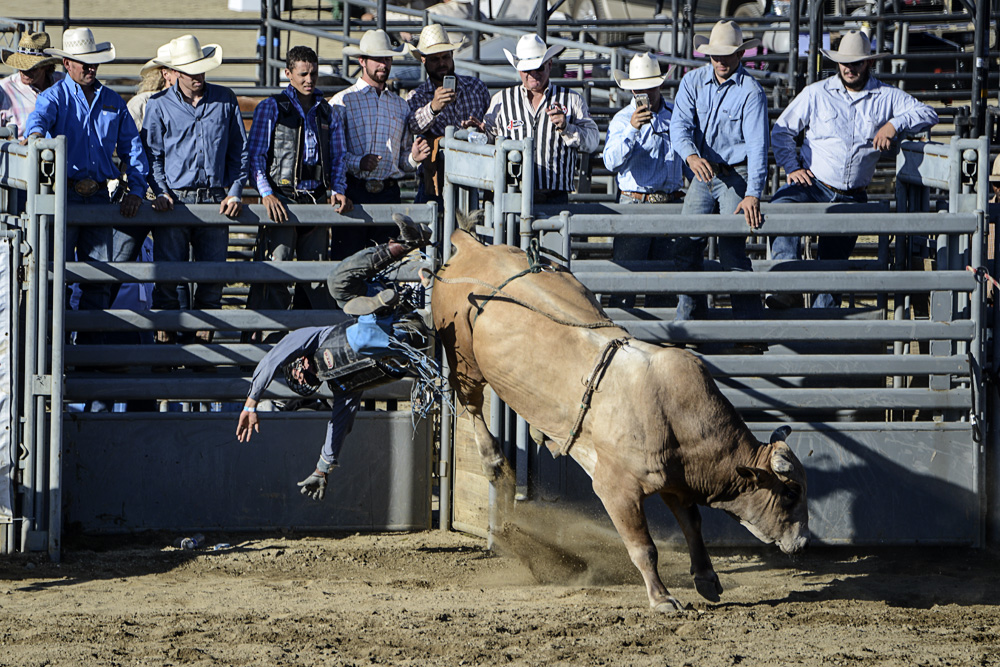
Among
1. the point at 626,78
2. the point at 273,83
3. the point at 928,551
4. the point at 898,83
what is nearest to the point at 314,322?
the point at 626,78

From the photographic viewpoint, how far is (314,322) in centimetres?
759

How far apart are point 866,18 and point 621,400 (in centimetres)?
840

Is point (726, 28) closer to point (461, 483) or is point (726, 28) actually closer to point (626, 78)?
point (626, 78)

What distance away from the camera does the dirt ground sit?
18.1 feet

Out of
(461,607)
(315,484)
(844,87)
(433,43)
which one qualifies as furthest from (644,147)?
(461,607)

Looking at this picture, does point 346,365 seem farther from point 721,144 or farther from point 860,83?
point 860,83

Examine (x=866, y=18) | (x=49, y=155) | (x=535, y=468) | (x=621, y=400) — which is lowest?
(x=535, y=468)

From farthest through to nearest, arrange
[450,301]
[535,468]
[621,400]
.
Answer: [535,468], [450,301], [621,400]

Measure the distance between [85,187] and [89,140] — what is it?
29cm

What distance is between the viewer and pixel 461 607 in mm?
6289

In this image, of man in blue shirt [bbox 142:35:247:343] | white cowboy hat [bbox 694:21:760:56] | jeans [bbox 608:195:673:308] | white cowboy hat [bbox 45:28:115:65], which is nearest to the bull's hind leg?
jeans [bbox 608:195:673:308]

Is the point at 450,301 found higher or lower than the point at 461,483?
higher

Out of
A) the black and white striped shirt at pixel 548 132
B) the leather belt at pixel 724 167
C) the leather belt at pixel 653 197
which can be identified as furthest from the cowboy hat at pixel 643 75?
the leather belt at pixel 724 167

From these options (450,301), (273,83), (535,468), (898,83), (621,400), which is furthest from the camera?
(898,83)
